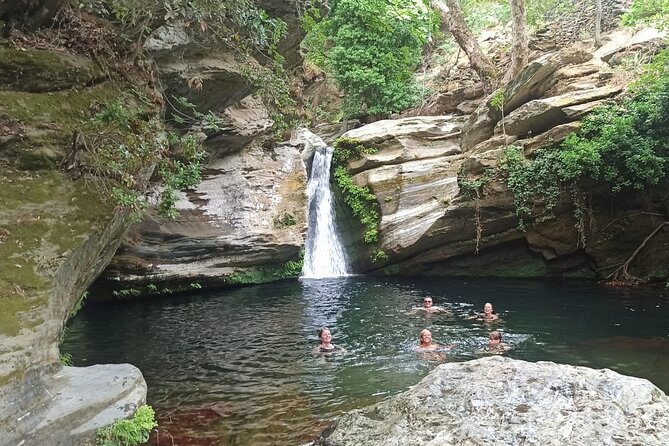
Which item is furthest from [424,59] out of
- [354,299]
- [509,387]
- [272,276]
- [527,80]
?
[509,387]

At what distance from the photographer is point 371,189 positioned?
2153 cm

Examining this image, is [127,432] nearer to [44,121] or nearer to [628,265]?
[44,121]

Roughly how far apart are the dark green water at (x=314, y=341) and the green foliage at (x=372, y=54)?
12219 millimetres

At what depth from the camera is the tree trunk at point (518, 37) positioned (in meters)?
20.1

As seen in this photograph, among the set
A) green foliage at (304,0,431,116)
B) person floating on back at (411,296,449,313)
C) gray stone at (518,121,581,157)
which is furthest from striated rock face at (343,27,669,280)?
person floating on back at (411,296,449,313)

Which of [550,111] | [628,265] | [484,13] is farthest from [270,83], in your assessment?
[484,13]

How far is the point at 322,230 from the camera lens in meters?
23.5

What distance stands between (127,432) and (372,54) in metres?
24.7

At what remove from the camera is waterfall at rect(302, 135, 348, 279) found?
2303 cm

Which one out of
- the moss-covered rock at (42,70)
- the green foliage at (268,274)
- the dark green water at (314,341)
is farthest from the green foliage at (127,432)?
the green foliage at (268,274)

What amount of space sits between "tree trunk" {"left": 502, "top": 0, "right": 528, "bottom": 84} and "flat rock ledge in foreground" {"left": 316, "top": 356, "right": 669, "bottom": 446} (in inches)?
712

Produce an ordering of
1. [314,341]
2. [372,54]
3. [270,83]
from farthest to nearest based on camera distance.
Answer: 1. [372,54]
2. [314,341]
3. [270,83]

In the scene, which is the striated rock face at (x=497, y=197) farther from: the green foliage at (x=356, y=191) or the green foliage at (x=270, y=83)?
the green foliage at (x=270, y=83)

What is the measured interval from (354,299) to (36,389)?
39.6 feet
